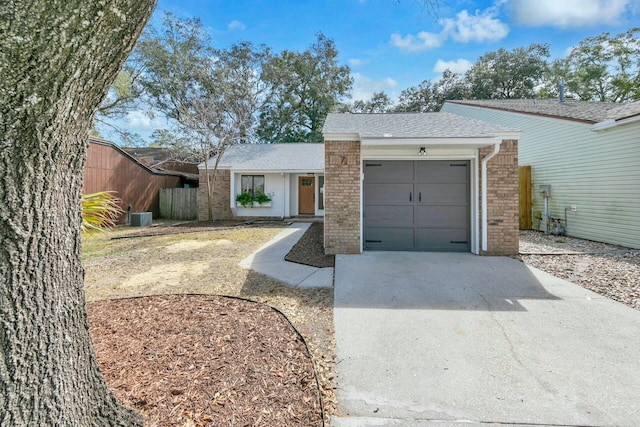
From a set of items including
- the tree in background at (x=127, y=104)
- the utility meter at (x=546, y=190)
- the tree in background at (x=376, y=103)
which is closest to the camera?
the utility meter at (x=546, y=190)

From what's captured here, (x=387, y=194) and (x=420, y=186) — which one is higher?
(x=420, y=186)

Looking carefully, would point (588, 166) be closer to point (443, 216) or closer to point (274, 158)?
point (443, 216)

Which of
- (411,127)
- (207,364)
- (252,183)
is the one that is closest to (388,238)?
(411,127)

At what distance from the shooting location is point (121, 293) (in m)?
4.53

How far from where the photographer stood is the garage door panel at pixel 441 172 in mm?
6973

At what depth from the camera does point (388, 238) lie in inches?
282

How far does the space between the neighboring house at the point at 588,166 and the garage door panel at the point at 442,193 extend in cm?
472

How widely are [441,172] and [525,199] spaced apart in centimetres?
649

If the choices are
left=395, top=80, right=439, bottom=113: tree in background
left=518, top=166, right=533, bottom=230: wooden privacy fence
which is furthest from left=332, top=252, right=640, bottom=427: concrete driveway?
left=395, top=80, right=439, bottom=113: tree in background

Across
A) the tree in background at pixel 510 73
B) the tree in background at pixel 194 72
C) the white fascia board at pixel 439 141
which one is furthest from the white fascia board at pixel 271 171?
the tree in background at pixel 510 73

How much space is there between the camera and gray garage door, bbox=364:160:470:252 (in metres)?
7.01

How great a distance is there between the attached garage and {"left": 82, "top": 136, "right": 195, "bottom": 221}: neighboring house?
1137 cm

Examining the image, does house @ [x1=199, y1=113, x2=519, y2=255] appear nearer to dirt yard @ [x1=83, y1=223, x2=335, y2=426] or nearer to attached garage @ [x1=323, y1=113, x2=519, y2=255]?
attached garage @ [x1=323, y1=113, x2=519, y2=255]

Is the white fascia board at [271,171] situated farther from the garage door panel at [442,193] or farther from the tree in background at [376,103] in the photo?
the tree in background at [376,103]
